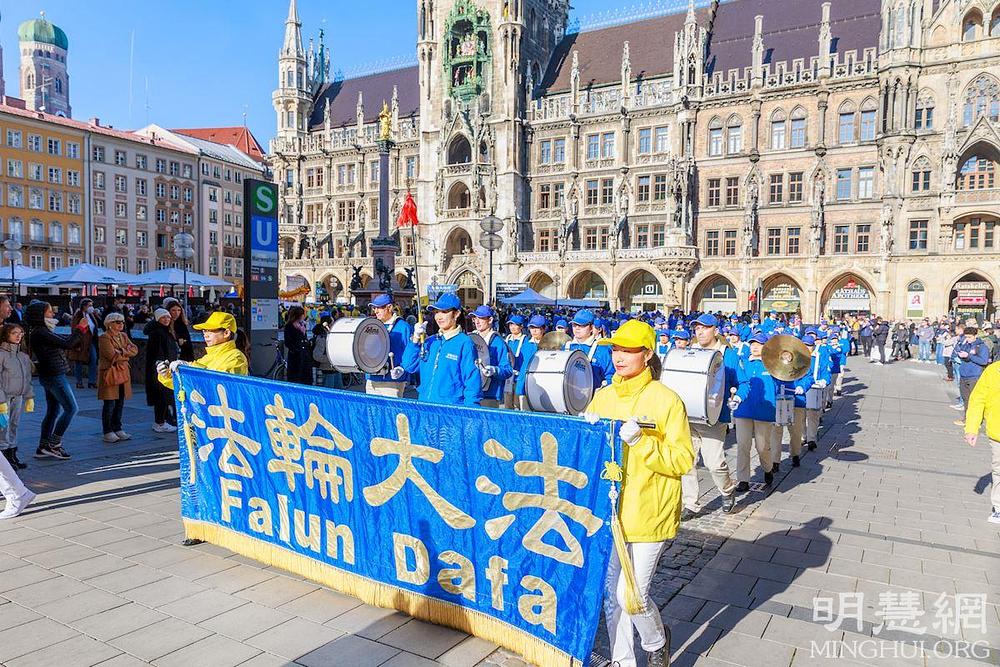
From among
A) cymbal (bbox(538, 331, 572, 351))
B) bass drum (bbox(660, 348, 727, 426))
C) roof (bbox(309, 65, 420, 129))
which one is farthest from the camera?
roof (bbox(309, 65, 420, 129))

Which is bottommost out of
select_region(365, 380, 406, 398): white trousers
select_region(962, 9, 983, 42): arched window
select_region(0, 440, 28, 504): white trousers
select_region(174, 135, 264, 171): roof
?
select_region(0, 440, 28, 504): white trousers

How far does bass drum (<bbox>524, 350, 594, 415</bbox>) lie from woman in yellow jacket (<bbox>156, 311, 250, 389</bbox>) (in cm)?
281

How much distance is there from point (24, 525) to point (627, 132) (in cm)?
4271

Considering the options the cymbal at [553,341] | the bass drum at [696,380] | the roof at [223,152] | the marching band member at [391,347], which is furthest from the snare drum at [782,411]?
the roof at [223,152]

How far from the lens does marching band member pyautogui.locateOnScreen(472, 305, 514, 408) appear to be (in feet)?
24.2

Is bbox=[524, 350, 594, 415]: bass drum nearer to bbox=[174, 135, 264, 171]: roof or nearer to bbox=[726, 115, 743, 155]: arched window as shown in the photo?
bbox=[726, 115, 743, 155]: arched window

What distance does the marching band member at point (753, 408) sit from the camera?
25.7 feet

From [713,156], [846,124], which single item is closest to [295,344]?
[713,156]

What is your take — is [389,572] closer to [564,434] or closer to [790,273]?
[564,434]

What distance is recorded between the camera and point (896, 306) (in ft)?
118

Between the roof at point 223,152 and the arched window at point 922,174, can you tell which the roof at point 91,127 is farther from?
the arched window at point 922,174

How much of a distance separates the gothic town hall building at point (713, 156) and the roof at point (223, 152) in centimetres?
2326

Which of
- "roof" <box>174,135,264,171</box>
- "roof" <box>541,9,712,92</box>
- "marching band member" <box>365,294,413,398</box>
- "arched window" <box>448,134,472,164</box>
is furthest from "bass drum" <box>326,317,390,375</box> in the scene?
"roof" <box>174,135,264,171</box>

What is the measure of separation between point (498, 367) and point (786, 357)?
11.9ft
